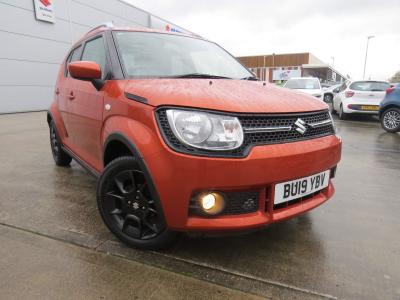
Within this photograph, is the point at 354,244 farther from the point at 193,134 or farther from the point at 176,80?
the point at 176,80

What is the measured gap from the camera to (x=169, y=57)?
2.78m

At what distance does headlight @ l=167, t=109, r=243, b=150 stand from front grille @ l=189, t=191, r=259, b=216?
292 millimetres

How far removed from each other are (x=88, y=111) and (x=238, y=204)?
162 cm

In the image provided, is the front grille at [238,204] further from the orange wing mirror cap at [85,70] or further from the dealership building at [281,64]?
the dealership building at [281,64]

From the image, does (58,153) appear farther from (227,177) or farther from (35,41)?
(35,41)

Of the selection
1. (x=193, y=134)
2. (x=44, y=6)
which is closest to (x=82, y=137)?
(x=193, y=134)

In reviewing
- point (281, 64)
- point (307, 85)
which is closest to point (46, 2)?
point (307, 85)

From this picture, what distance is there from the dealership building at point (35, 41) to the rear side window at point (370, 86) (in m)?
9.96

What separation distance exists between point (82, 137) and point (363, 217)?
8.83 feet

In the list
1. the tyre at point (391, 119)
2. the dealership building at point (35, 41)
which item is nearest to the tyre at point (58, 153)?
the tyre at point (391, 119)

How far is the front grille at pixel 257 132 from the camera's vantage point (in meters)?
1.81

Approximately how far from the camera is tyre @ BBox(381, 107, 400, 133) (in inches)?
308

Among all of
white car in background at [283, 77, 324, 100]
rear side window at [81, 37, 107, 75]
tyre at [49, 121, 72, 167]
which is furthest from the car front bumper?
white car in background at [283, 77, 324, 100]

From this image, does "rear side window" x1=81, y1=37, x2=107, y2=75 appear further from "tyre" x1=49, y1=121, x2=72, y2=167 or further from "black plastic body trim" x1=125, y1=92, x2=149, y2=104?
"tyre" x1=49, y1=121, x2=72, y2=167
